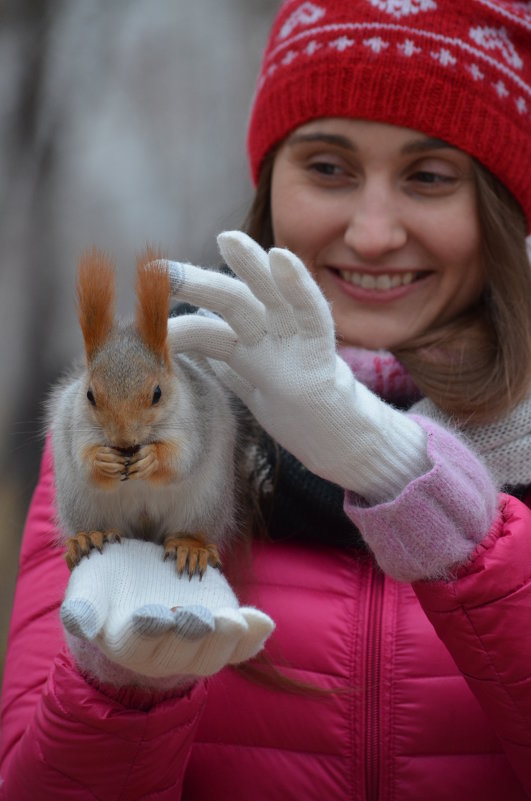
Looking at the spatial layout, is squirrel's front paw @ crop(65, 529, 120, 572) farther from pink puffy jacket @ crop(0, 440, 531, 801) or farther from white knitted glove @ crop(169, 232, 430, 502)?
white knitted glove @ crop(169, 232, 430, 502)

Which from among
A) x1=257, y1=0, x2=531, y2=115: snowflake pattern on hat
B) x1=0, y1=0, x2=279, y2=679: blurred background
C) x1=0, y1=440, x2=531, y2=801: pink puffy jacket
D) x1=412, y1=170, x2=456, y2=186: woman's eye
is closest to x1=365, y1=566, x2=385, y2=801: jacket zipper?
x1=0, y1=440, x2=531, y2=801: pink puffy jacket

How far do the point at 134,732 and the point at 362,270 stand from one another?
708 mm

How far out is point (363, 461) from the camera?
A: 1.04 meters

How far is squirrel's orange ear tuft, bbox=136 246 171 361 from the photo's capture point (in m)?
1.00

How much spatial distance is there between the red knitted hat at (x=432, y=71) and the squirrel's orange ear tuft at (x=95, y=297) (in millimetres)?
489

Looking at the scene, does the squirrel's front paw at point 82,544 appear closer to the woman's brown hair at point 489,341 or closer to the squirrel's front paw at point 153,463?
the squirrel's front paw at point 153,463

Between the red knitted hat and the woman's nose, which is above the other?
the red knitted hat

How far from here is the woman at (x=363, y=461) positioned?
3.39 ft

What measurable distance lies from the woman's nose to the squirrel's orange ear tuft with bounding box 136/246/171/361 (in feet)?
1.21

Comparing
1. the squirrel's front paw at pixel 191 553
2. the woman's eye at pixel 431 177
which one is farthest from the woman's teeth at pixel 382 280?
the squirrel's front paw at pixel 191 553

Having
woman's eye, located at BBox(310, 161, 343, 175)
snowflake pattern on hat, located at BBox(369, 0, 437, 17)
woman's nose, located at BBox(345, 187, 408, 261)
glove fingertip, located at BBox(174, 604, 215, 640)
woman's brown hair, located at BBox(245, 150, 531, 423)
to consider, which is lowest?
glove fingertip, located at BBox(174, 604, 215, 640)

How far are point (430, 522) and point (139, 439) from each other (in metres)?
0.32

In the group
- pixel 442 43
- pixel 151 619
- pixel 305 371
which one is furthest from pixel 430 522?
pixel 442 43

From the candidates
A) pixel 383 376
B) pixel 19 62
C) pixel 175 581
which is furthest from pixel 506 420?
pixel 19 62
